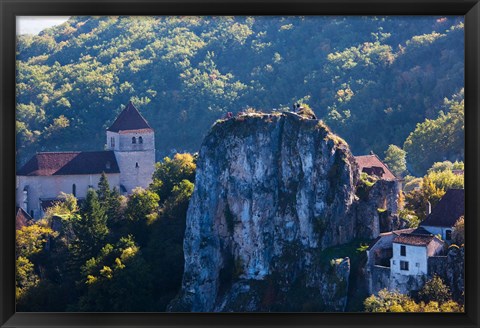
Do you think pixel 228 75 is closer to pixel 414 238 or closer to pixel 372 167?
pixel 372 167

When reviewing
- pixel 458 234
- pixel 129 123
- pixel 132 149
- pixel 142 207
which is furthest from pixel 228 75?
pixel 458 234

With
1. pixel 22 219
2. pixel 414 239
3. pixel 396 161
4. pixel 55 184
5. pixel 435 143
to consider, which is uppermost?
pixel 435 143

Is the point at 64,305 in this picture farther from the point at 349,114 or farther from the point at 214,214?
the point at 349,114

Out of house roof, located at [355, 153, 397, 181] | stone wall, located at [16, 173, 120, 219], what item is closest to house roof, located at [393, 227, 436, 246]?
house roof, located at [355, 153, 397, 181]

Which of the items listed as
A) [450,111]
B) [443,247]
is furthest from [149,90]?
[443,247]
